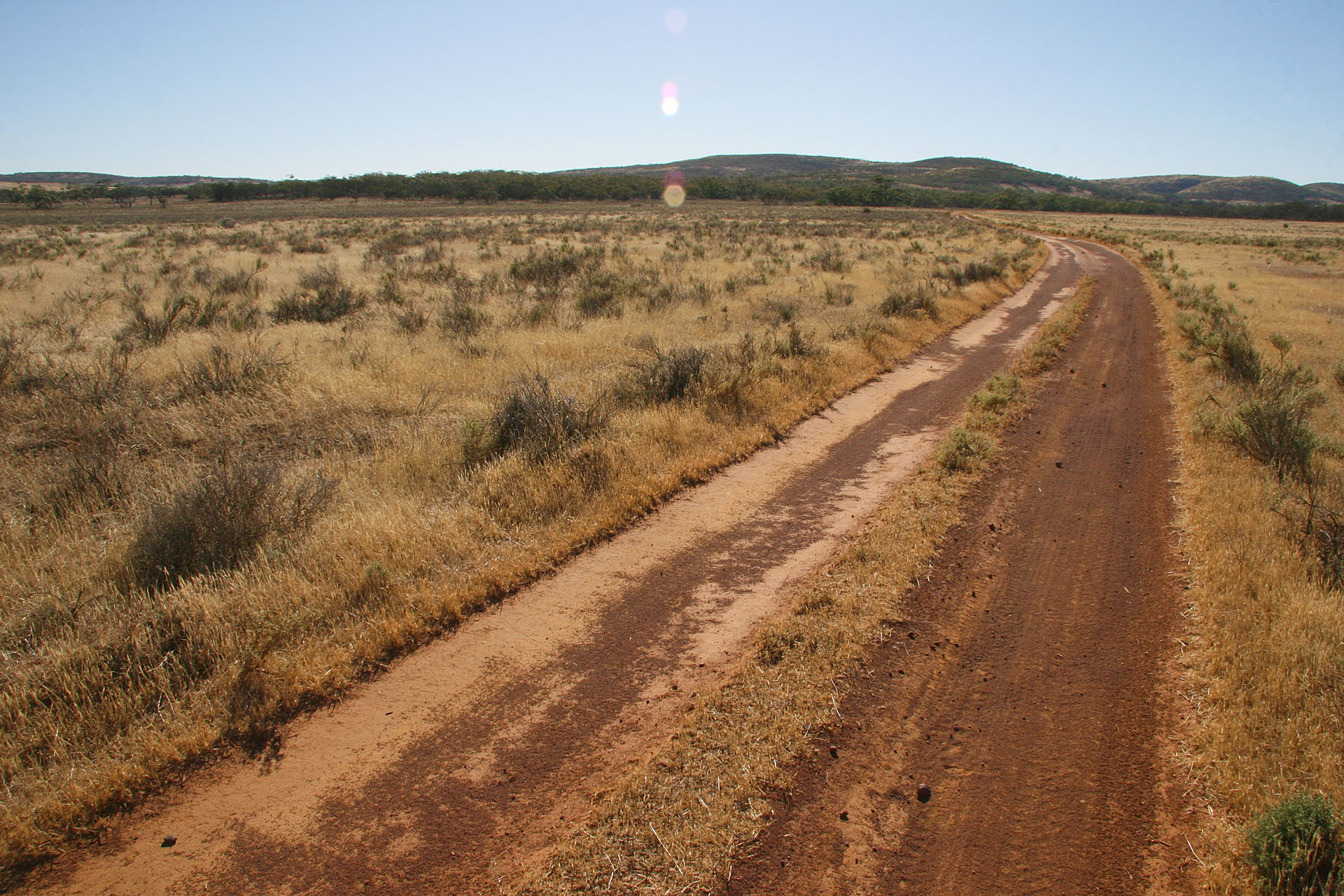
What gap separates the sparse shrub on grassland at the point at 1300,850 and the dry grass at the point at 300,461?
474 cm

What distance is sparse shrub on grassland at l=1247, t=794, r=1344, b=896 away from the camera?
9.18 feet

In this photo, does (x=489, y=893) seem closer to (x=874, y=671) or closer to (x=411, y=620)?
(x=411, y=620)

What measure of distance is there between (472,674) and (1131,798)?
12.8ft

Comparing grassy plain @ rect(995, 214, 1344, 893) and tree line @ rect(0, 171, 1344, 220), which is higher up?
tree line @ rect(0, 171, 1344, 220)

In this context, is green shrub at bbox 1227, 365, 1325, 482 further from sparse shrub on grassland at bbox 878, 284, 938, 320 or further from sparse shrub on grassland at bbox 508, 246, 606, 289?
sparse shrub on grassland at bbox 508, 246, 606, 289

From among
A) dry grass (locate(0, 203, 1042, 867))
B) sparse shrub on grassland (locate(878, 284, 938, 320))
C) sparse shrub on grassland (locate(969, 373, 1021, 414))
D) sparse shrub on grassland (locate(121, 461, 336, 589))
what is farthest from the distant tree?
sparse shrub on grassland (locate(969, 373, 1021, 414))

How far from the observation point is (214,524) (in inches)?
212

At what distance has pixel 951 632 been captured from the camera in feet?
15.7

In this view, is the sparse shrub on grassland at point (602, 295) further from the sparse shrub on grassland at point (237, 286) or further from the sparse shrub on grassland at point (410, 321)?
the sparse shrub on grassland at point (237, 286)

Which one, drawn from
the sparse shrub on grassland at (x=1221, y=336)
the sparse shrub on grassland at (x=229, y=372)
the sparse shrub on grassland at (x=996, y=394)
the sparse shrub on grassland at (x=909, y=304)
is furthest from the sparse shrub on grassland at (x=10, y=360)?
the sparse shrub on grassland at (x=1221, y=336)

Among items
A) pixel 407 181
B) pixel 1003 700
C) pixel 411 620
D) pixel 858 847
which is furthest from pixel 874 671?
pixel 407 181

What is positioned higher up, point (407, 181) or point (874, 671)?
point (407, 181)

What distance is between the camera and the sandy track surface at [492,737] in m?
3.08

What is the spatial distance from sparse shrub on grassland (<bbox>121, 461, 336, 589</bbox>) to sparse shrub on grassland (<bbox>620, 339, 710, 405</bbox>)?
476 centimetres
